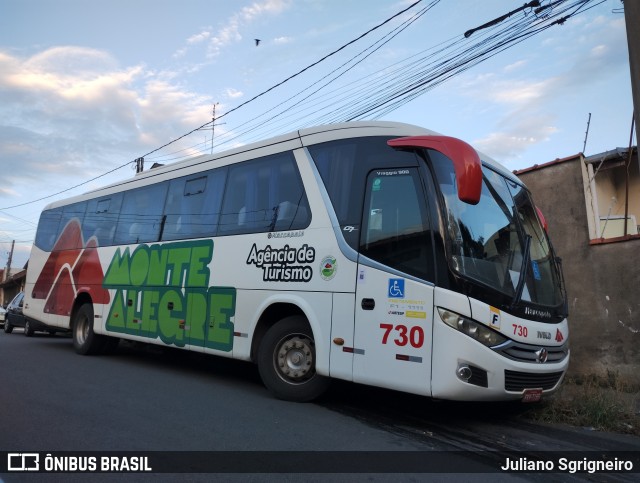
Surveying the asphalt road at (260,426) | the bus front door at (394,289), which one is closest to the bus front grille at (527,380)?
the asphalt road at (260,426)

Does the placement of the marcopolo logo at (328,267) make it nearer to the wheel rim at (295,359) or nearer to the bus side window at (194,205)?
the wheel rim at (295,359)

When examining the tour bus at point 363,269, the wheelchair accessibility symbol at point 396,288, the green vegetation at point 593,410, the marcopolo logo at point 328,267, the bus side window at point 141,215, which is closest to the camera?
the tour bus at point 363,269

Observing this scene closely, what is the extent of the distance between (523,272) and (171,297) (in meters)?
5.58

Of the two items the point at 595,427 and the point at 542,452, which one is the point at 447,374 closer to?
the point at 542,452

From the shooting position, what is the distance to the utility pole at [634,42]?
20.0 feet

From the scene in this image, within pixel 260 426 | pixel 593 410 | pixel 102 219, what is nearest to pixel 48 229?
pixel 102 219

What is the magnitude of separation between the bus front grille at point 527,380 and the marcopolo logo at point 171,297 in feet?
12.5

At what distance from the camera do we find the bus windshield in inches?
206

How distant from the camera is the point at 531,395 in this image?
17.4 feet

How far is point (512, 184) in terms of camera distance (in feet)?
21.1

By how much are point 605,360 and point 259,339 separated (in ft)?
18.0

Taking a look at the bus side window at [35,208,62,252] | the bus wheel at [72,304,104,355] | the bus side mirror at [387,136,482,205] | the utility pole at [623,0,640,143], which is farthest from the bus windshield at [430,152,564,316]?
the bus side window at [35,208,62,252]

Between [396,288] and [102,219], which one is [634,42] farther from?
[102,219]

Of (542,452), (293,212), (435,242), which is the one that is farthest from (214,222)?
(542,452)
